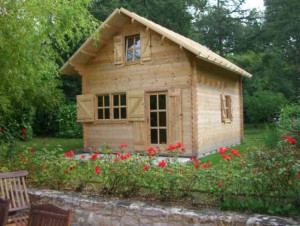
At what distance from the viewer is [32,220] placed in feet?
9.85

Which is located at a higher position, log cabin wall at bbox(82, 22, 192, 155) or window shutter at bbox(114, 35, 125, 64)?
window shutter at bbox(114, 35, 125, 64)

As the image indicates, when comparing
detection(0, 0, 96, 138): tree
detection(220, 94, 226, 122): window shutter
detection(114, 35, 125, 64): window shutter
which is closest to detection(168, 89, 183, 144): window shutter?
detection(114, 35, 125, 64): window shutter

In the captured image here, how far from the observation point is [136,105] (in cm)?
1067

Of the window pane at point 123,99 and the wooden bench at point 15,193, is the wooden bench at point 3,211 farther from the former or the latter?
the window pane at point 123,99

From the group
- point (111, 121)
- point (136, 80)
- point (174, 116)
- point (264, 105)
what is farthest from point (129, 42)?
point (264, 105)

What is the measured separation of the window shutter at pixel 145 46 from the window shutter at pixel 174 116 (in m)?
1.38

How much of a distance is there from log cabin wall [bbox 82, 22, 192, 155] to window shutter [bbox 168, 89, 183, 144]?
0.07 meters

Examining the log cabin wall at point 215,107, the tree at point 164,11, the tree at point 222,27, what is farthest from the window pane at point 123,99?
the tree at point 222,27

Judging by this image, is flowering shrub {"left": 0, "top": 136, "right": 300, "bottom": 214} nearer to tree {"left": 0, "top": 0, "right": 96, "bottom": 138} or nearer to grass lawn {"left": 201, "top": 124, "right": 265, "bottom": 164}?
grass lawn {"left": 201, "top": 124, "right": 265, "bottom": 164}

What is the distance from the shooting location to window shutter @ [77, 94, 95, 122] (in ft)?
38.4

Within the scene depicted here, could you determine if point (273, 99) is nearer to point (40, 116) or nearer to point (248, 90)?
point (248, 90)

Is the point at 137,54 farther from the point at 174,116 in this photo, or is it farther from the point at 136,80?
the point at 174,116

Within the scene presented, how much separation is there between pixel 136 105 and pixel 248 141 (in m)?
6.29

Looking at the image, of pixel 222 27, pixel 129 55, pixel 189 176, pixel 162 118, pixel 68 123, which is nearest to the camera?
pixel 189 176
